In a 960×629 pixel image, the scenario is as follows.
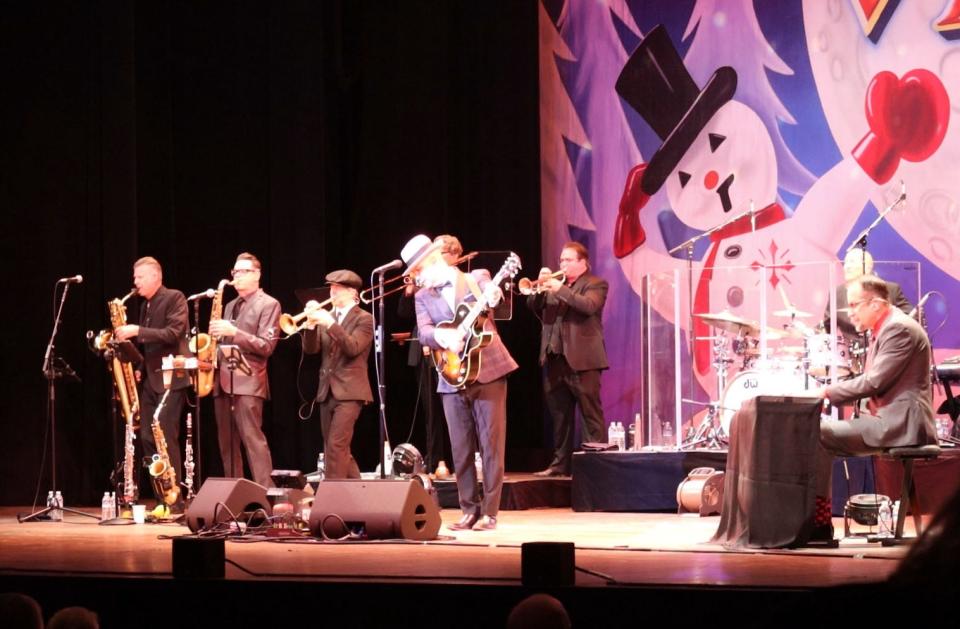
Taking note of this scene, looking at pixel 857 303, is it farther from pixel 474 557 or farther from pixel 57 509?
pixel 57 509

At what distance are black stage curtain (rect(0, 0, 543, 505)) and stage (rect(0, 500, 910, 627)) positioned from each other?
3.59 meters

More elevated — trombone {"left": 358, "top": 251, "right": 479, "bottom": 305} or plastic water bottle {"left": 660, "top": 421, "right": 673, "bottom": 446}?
trombone {"left": 358, "top": 251, "right": 479, "bottom": 305}

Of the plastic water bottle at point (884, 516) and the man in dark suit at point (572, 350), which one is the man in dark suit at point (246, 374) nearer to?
the man in dark suit at point (572, 350)

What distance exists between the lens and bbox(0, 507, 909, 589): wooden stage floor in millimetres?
4648

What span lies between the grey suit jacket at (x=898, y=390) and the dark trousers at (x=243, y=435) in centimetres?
398

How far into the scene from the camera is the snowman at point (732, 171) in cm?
974

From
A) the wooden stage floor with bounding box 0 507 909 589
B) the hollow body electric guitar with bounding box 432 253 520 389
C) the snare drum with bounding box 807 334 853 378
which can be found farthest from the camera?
the snare drum with bounding box 807 334 853 378

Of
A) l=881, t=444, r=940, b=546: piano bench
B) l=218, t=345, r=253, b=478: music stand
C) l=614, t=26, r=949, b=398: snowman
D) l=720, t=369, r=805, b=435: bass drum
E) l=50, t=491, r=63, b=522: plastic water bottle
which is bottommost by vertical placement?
l=50, t=491, r=63, b=522: plastic water bottle

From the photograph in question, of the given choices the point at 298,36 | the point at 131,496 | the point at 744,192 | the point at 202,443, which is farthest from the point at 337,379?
the point at 744,192

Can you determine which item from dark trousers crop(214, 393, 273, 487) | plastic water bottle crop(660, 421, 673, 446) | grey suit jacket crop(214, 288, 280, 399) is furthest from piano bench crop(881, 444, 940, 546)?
grey suit jacket crop(214, 288, 280, 399)

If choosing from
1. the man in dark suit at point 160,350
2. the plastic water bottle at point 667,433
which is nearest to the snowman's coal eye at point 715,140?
the plastic water bottle at point 667,433

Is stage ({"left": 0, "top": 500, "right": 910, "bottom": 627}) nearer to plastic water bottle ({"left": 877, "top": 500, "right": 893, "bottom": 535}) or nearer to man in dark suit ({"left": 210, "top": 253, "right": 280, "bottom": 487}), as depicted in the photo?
plastic water bottle ({"left": 877, "top": 500, "right": 893, "bottom": 535})

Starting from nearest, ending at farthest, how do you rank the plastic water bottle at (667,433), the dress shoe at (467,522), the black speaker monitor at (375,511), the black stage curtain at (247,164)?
1. the black speaker monitor at (375,511)
2. the dress shoe at (467,522)
3. the plastic water bottle at (667,433)
4. the black stage curtain at (247,164)

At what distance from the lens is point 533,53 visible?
10945 millimetres
